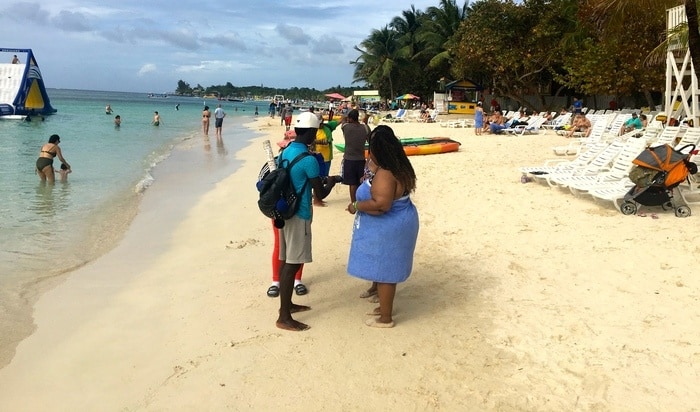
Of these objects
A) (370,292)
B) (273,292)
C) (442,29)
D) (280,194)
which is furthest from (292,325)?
(442,29)

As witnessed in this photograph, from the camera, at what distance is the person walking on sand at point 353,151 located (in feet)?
24.3

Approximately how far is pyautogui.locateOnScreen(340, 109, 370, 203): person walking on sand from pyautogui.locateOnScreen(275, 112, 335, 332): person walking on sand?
352cm

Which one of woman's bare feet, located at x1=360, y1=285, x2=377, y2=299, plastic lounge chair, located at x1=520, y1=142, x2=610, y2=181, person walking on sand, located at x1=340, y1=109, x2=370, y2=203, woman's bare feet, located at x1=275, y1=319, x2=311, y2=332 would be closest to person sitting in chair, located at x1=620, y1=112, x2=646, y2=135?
plastic lounge chair, located at x1=520, y1=142, x2=610, y2=181

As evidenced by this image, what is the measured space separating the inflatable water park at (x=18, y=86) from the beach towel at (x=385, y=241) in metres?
39.4

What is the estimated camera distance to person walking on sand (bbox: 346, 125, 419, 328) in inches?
139

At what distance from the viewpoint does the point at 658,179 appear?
6262 millimetres

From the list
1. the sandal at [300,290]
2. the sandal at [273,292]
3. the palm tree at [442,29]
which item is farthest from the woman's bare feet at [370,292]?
the palm tree at [442,29]

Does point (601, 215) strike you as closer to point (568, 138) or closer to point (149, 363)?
point (149, 363)

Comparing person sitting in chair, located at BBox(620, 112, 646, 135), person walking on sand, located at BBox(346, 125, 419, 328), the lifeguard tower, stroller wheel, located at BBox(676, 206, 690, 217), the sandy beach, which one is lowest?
the sandy beach

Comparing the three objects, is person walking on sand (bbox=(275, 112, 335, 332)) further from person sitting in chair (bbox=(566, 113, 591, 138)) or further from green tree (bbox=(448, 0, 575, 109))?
green tree (bbox=(448, 0, 575, 109))

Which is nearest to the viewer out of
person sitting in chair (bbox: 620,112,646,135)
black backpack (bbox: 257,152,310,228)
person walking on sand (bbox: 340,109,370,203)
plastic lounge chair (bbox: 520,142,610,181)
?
black backpack (bbox: 257,152,310,228)

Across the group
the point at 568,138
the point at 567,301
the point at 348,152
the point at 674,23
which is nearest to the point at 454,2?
the point at 568,138

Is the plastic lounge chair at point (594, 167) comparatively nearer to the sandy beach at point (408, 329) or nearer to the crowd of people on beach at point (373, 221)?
the sandy beach at point (408, 329)

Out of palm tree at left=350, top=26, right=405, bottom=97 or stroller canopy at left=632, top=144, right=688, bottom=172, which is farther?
palm tree at left=350, top=26, right=405, bottom=97
